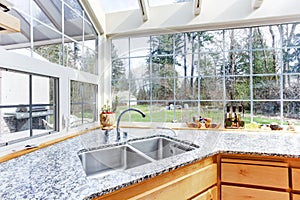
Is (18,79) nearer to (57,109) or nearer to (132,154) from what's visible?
(57,109)

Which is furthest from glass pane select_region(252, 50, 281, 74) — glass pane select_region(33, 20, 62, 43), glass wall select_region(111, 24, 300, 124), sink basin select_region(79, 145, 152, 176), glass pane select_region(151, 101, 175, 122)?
glass pane select_region(33, 20, 62, 43)

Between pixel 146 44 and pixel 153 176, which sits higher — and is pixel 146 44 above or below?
above

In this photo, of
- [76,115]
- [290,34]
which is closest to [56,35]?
[76,115]

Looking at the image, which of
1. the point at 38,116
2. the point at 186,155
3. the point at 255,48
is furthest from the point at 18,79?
the point at 255,48

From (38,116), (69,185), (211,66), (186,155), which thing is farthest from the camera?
(211,66)

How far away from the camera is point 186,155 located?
1304 millimetres

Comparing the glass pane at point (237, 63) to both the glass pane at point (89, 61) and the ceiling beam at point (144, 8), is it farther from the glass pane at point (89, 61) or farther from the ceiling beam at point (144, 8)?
the glass pane at point (89, 61)

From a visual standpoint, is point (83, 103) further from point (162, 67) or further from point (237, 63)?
point (237, 63)

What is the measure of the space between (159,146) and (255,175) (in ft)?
2.72

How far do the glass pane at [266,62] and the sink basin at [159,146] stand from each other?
121 centimetres

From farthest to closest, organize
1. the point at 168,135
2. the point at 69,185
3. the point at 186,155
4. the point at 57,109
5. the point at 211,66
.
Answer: the point at 211,66 < the point at 168,135 < the point at 57,109 < the point at 186,155 < the point at 69,185

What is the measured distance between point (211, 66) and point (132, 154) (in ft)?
4.48

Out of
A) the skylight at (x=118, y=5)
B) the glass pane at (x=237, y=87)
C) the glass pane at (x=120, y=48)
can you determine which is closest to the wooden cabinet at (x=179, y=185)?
the glass pane at (x=237, y=87)

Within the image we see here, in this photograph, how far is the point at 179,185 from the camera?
117 centimetres
